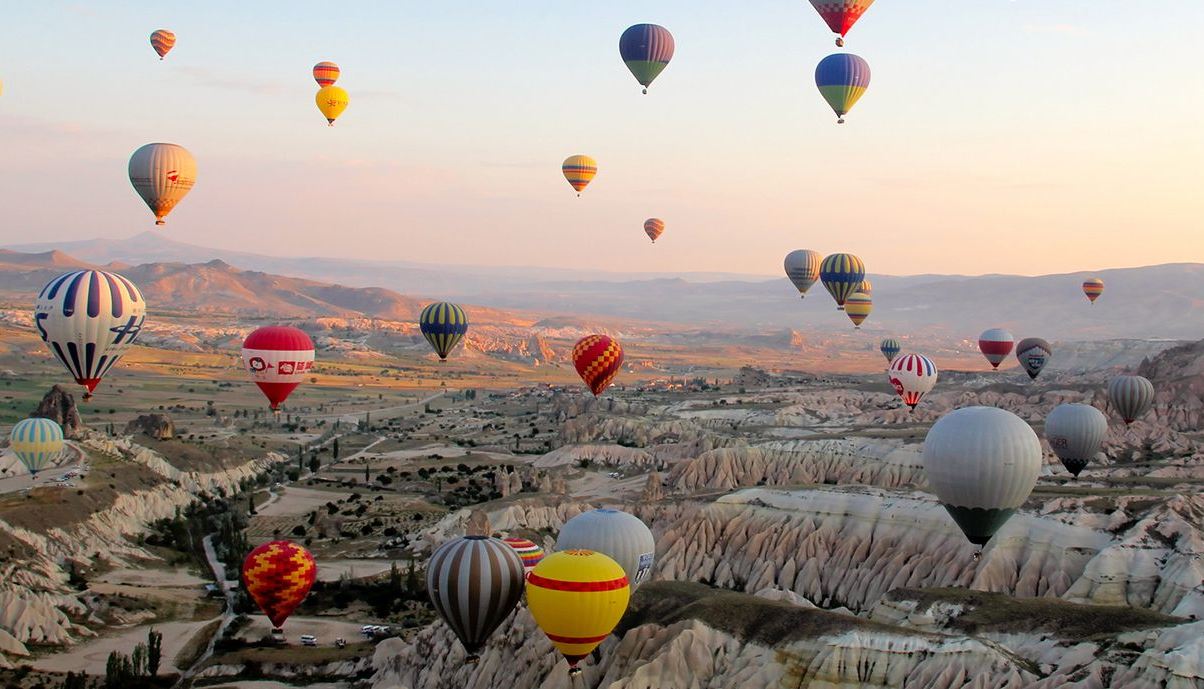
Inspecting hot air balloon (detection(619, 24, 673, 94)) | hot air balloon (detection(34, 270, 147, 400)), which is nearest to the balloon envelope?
→ hot air balloon (detection(34, 270, 147, 400))

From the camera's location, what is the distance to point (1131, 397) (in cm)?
9550

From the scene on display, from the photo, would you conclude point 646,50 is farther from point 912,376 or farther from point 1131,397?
point 1131,397

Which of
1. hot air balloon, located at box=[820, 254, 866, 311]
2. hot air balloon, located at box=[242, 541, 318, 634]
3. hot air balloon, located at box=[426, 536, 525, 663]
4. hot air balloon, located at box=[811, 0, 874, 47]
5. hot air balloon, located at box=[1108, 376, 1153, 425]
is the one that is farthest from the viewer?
hot air balloon, located at box=[820, 254, 866, 311]

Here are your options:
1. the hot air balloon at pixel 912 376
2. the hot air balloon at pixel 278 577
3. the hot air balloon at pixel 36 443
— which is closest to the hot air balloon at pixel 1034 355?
the hot air balloon at pixel 912 376

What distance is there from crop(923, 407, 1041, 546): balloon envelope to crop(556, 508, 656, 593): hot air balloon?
36.4 feet

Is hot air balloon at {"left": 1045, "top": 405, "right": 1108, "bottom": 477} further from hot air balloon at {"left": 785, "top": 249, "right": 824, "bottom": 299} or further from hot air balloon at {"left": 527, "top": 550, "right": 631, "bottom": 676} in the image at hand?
hot air balloon at {"left": 527, "top": 550, "right": 631, "bottom": 676}

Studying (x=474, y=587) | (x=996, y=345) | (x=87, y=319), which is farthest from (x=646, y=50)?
(x=996, y=345)

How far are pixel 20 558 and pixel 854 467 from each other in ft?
148

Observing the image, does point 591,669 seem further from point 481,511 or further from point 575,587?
point 481,511

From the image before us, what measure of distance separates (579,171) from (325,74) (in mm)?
20520

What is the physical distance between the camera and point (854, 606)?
6312cm

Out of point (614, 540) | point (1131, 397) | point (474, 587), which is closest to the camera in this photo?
point (474, 587)

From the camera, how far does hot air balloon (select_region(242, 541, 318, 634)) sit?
197 ft

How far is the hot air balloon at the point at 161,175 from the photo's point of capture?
7025cm
